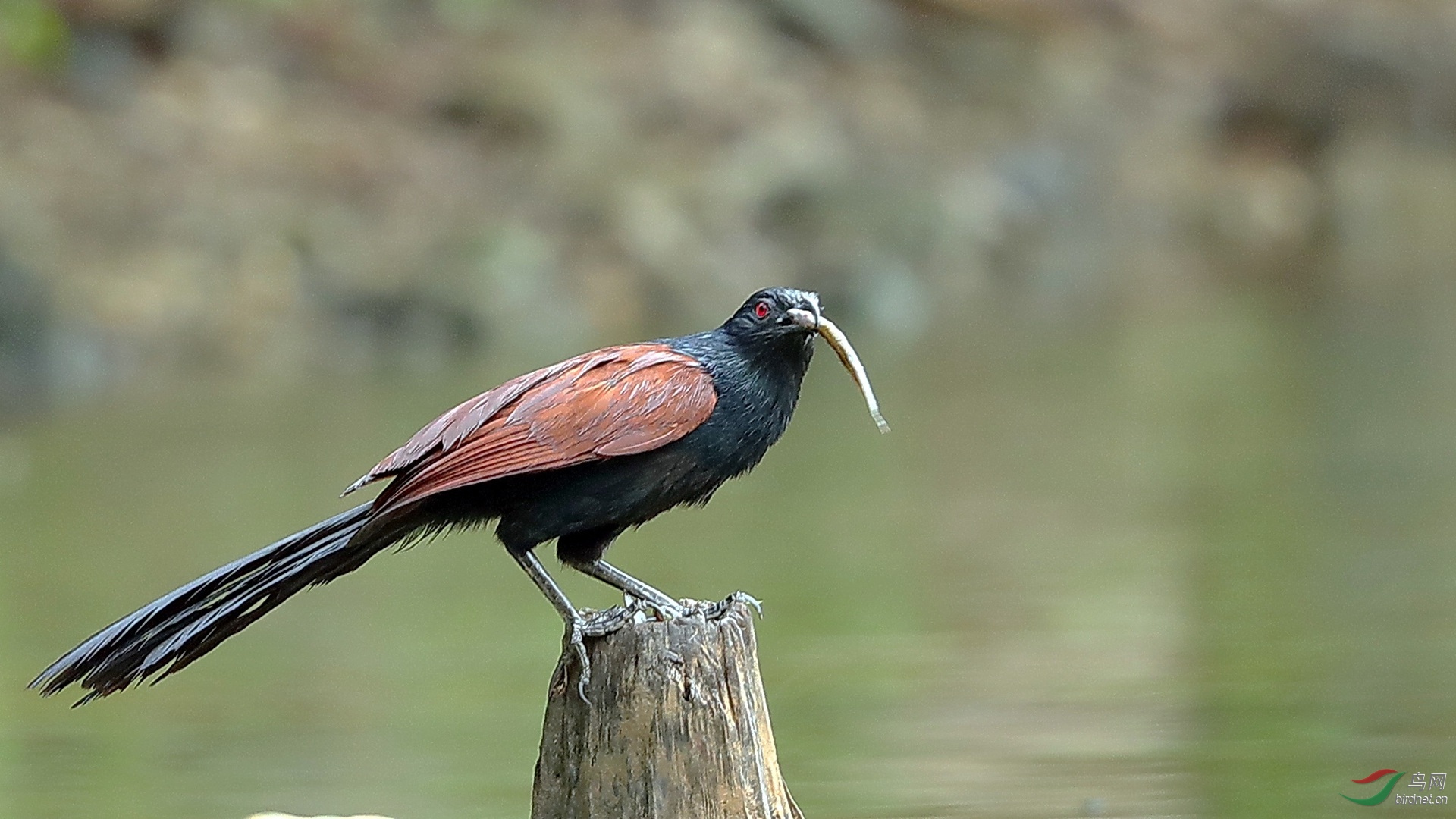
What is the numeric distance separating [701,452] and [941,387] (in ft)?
34.1

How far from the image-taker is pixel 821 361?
54.4 feet

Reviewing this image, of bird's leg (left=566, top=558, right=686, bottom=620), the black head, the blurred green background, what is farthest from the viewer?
the blurred green background

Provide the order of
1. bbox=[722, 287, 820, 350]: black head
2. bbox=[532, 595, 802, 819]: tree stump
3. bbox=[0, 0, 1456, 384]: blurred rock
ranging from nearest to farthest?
bbox=[532, 595, 802, 819]: tree stump
bbox=[722, 287, 820, 350]: black head
bbox=[0, 0, 1456, 384]: blurred rock

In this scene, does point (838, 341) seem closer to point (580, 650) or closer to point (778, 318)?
point (778, 318)

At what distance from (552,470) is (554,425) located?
79mm

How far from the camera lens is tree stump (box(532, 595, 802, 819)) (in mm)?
3715

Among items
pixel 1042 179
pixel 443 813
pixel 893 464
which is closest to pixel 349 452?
pixel 893 464

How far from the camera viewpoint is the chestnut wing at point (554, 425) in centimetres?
378

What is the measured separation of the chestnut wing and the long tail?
0.44ft

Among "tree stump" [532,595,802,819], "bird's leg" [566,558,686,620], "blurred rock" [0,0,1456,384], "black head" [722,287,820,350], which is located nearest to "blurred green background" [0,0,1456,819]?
"blurred rock" [0,0,1456,384]

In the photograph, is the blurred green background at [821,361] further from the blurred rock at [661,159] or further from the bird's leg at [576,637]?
the bird's leg at [576,637]

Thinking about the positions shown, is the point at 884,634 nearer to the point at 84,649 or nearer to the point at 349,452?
the point at 84,649

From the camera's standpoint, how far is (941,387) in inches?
559

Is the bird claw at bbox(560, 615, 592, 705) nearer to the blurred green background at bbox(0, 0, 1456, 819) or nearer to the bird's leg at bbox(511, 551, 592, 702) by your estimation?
the bird's leg at bbox(511, 551, 592, 702)
